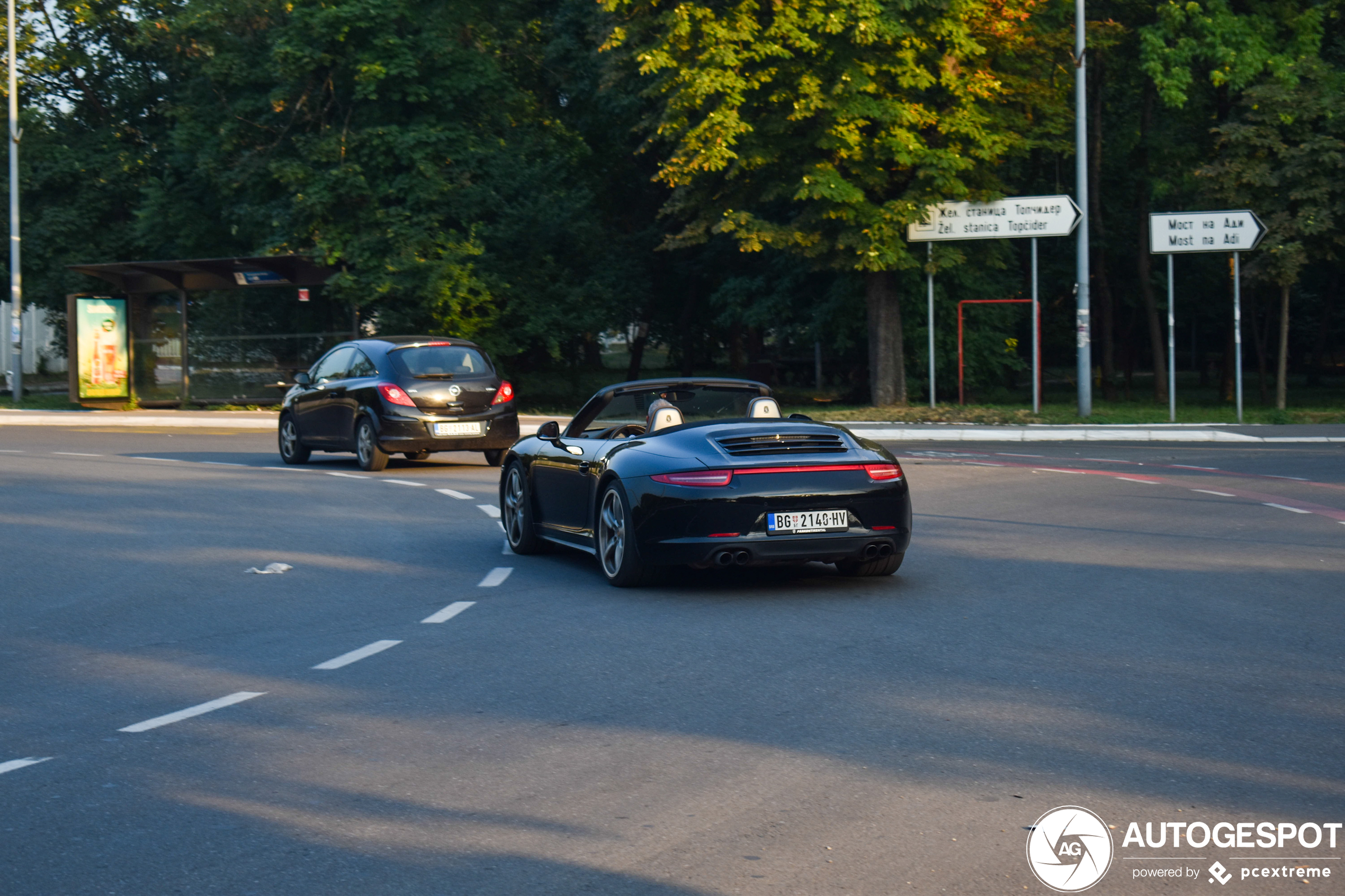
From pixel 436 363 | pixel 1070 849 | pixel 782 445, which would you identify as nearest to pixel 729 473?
pixel 782 445

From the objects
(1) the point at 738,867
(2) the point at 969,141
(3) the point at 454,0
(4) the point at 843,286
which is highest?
(3) the point at 454,0

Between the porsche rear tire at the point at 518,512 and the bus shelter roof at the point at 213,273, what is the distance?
23798mm

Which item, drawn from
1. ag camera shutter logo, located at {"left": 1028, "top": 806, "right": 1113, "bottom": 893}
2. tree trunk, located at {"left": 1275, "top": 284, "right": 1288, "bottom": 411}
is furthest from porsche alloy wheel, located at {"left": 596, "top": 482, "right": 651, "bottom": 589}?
tree trunk, located at {"left": 1275, "top": 284, "right": 1288, "bottom": 411}

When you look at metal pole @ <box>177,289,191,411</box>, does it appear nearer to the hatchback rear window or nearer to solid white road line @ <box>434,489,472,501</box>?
the hatchback rear window

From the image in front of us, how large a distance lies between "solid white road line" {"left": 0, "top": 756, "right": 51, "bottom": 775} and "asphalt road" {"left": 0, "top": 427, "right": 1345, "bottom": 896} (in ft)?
0.12

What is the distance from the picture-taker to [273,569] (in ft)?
36.3

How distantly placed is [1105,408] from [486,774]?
95.4 feet

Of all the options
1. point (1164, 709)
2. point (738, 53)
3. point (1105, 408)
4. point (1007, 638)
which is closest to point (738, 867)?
point (1164, 709)

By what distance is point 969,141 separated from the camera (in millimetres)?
31047

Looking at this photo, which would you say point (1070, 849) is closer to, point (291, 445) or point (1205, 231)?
point (291, 445)

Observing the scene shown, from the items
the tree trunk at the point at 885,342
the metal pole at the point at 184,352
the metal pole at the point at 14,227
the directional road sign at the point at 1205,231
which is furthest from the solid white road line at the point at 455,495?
the metal pole at the point at 14,227

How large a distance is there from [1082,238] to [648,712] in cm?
2459

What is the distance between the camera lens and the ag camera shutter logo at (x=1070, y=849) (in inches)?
168

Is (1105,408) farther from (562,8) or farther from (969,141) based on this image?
(562,8)
